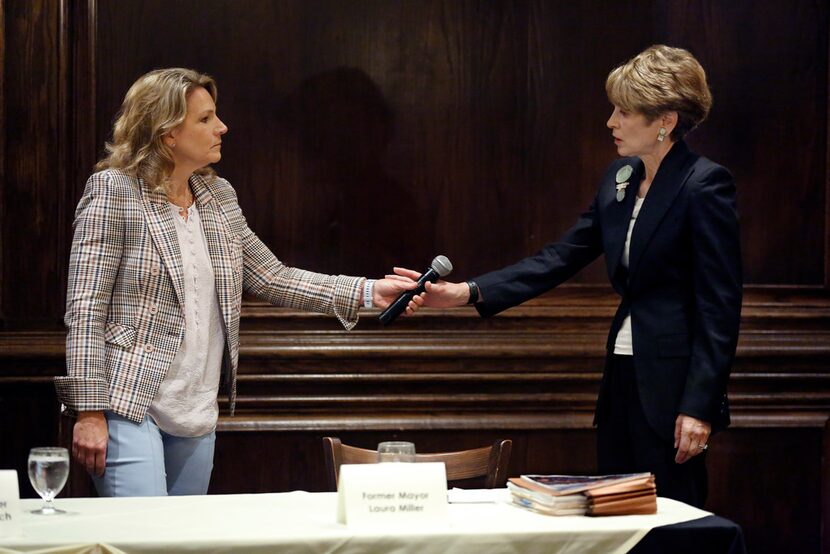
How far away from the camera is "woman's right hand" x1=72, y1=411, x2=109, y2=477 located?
2600mm

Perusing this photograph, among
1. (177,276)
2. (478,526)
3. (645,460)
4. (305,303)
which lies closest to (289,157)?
(305,303)

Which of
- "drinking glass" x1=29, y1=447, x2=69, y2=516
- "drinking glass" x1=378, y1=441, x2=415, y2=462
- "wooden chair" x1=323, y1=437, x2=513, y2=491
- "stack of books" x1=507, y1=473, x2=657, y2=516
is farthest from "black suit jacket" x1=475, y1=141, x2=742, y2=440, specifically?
"drinking glass" x1=29, y1=447, x2=69, y2=516

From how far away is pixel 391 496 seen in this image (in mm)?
1929

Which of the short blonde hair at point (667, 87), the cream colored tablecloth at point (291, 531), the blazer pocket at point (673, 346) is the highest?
the short blonde hair at point (667, 87)

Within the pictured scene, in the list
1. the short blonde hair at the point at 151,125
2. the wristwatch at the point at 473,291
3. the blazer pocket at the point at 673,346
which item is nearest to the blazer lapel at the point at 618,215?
the blazer pocket at the point at 673,346

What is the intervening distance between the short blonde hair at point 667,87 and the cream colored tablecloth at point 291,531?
1162 mm

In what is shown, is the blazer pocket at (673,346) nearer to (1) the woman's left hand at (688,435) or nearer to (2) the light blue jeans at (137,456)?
(1) the woman's left hand at (688,435)

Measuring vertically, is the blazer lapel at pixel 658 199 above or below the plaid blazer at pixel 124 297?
above

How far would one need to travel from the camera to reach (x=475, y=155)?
13.0 ft

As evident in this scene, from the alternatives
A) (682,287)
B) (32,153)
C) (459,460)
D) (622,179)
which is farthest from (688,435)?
(32,153)

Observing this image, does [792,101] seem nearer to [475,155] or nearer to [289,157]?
[475,155]

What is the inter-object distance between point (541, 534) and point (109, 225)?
133 centimetres

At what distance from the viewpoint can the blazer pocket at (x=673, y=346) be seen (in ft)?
8.99

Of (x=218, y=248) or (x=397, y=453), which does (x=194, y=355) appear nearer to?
(x=218, y=248)
